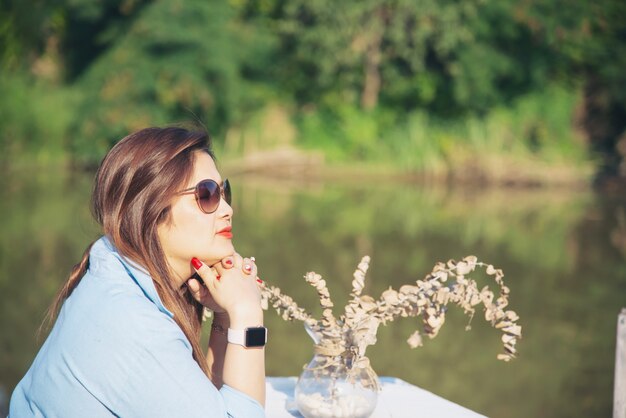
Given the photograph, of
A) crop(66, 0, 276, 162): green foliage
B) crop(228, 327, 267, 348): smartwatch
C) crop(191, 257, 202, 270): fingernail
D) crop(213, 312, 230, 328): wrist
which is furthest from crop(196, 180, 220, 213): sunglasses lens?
crop(66, 0, 276, 162): green foliage

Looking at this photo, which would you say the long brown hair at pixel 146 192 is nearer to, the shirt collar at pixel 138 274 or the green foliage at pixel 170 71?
the shirt collar at pixel 138 274

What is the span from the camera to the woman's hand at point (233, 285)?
1700mm

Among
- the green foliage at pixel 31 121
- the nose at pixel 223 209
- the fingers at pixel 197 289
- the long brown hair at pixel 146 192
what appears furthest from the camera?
the green foliage at pixel 31 121

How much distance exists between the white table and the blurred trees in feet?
50.8

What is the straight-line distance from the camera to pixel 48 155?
683 inches

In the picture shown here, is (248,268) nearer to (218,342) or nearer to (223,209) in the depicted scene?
(223,209)

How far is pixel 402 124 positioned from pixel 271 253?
34.3 feet

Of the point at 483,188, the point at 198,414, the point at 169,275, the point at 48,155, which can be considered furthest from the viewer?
the point at 48,155

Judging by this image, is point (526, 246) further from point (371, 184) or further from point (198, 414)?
point (198, 414)

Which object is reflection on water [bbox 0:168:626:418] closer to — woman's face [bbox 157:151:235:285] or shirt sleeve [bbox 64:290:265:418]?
woman's face [bbox 157:151:235:285]

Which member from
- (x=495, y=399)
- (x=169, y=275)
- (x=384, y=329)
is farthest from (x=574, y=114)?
(x=169, y=275)

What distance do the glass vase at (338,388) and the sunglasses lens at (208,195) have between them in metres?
0.44

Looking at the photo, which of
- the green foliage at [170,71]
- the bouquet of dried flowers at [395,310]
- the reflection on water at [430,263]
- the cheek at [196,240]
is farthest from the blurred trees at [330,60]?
the cheek at [196,240]

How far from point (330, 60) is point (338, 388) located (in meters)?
16.7
